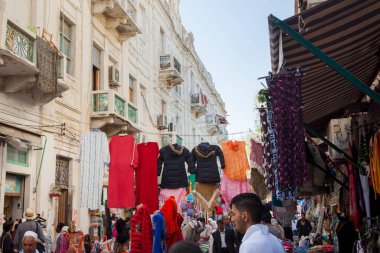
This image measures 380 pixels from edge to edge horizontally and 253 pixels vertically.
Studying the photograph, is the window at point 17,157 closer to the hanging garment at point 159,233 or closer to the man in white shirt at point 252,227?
the hanging garment at point 159,233

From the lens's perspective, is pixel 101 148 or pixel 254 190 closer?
pixel 101 148

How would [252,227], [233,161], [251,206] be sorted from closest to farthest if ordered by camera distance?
[252,227] → [251,206] → [233,161]

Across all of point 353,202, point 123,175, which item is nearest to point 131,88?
point 123,175

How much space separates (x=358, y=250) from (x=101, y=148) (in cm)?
541

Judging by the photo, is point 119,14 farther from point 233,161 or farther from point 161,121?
point 233,161

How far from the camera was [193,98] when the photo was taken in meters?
32.9

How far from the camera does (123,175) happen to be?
8.81 metres

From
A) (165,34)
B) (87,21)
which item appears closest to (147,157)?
(87,21)

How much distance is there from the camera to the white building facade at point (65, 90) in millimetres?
11227

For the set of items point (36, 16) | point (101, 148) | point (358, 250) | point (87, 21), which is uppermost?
point (87, 21)

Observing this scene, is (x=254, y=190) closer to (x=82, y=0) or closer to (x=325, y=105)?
(x=325, y=105)

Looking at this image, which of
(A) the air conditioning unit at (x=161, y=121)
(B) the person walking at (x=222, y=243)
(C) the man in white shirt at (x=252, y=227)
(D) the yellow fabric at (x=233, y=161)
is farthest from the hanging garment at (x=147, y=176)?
(A) the air conditioning unit at (x=161, y=121)

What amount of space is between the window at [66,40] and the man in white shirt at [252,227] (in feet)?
39.5

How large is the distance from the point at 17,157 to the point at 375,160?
30.4 feet
